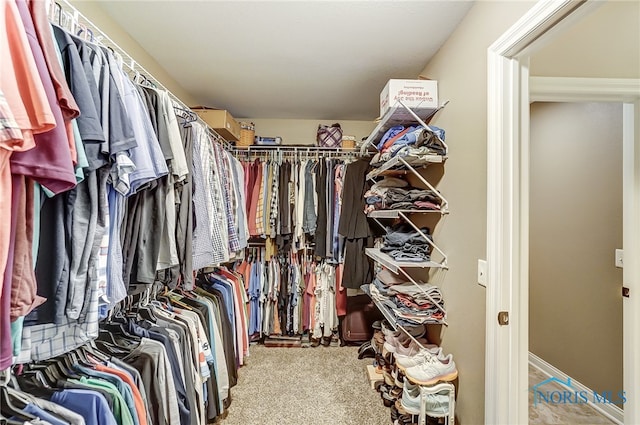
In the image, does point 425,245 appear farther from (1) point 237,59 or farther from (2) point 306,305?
(1) point 237,59

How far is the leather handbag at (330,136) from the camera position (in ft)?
9.43

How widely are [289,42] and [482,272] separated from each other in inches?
66.0

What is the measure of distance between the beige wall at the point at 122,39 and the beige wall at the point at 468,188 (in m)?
1.92

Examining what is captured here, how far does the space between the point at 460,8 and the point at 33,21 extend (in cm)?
168

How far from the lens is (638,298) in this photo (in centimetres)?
151

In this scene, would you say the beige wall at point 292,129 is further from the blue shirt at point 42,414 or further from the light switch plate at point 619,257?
the blue shirt at point 42,414

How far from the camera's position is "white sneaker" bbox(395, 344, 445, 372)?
145 centimetres

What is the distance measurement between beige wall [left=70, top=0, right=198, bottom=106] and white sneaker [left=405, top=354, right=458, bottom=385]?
2.42m

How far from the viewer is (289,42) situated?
1669mm

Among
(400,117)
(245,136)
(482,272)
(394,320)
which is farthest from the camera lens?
(245,136)

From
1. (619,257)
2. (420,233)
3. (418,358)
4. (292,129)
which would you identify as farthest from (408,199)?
(292,129)

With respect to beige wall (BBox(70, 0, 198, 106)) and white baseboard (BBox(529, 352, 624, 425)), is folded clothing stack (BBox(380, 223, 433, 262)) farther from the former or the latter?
beige wall (BBox(70, 0, 198, 106))

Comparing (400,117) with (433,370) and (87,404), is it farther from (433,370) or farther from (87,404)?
(87,404)

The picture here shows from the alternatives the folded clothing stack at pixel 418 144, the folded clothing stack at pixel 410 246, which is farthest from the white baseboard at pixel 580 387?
the folded clothing stack at pixel 418 144
